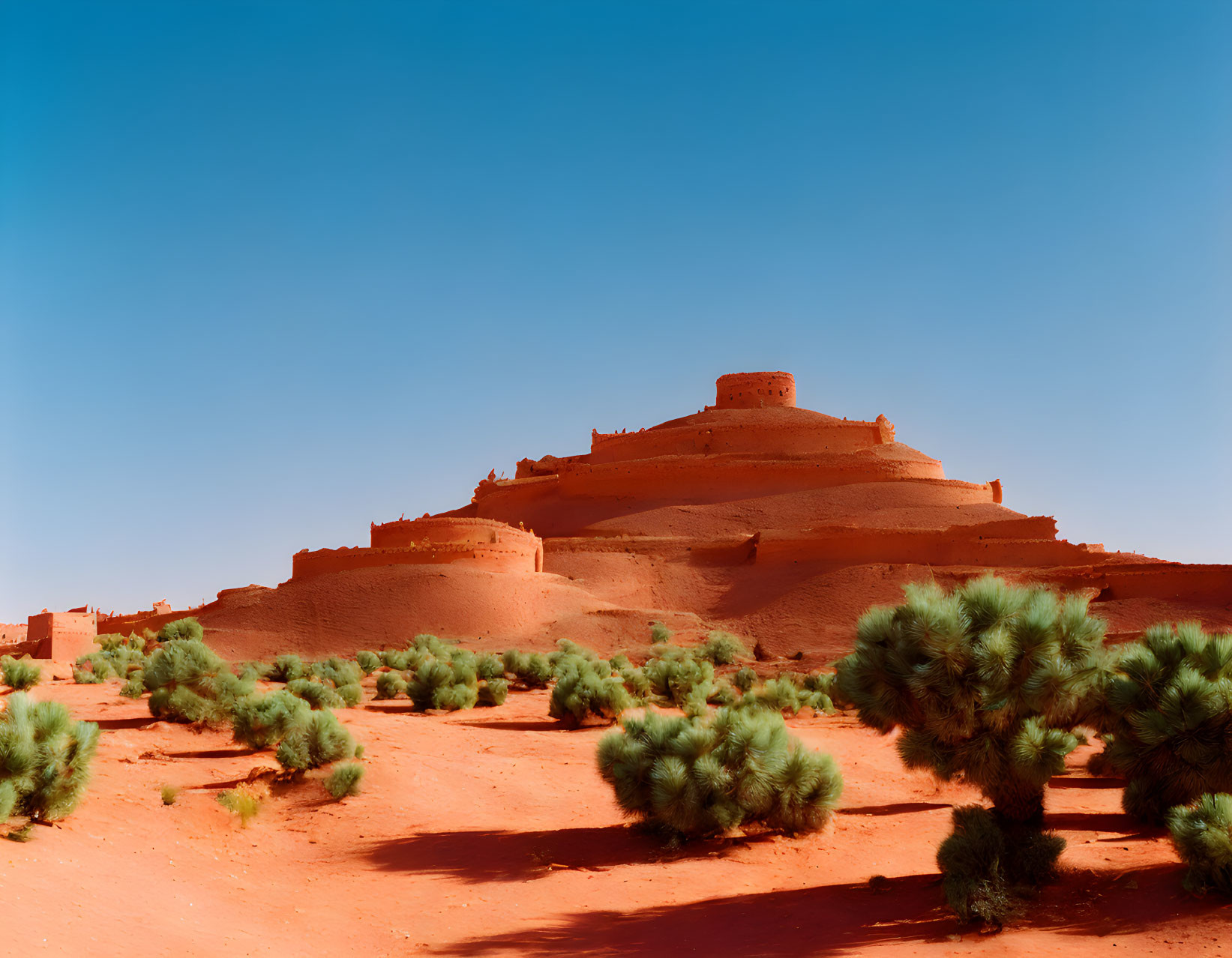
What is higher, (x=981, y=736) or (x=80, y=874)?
(x=981, y=736)

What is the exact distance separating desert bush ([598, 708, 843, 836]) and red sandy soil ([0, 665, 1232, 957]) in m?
0.38

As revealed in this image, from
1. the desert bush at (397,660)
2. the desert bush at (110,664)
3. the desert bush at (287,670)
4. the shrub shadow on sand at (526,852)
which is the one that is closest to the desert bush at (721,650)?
the desert bush at (397,660)

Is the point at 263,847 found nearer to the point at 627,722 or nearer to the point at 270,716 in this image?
the point at 270,716

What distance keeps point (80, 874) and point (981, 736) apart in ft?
29.3

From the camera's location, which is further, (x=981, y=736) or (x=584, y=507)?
(x=584, y=507)

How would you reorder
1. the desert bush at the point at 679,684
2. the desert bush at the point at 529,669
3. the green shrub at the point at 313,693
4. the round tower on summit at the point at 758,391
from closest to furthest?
the green shrub at the point at 313,693
the desert bush at the point at 679,684
the desert bush at the point at 529,669
the round tower on summit at the point at 758,391

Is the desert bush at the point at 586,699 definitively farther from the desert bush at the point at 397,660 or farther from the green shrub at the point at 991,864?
the desert bush at the point at 397,660

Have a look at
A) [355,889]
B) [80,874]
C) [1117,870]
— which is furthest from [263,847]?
[1117,870]

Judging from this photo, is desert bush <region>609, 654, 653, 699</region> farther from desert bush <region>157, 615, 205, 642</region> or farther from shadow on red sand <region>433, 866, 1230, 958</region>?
desert bush <region>157, 615, 205, 642</region>

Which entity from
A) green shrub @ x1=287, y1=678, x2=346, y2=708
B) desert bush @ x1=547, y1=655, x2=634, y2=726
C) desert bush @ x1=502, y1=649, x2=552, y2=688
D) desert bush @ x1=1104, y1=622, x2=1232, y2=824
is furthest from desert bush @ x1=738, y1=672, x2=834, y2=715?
desert bush @ x1=1104, y1=622, x2=1232, y2=824

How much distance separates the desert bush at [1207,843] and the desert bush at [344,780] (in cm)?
999

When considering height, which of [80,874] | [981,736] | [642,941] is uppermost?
[981,736]

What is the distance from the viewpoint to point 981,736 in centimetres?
1067

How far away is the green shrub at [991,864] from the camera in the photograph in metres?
9.66
